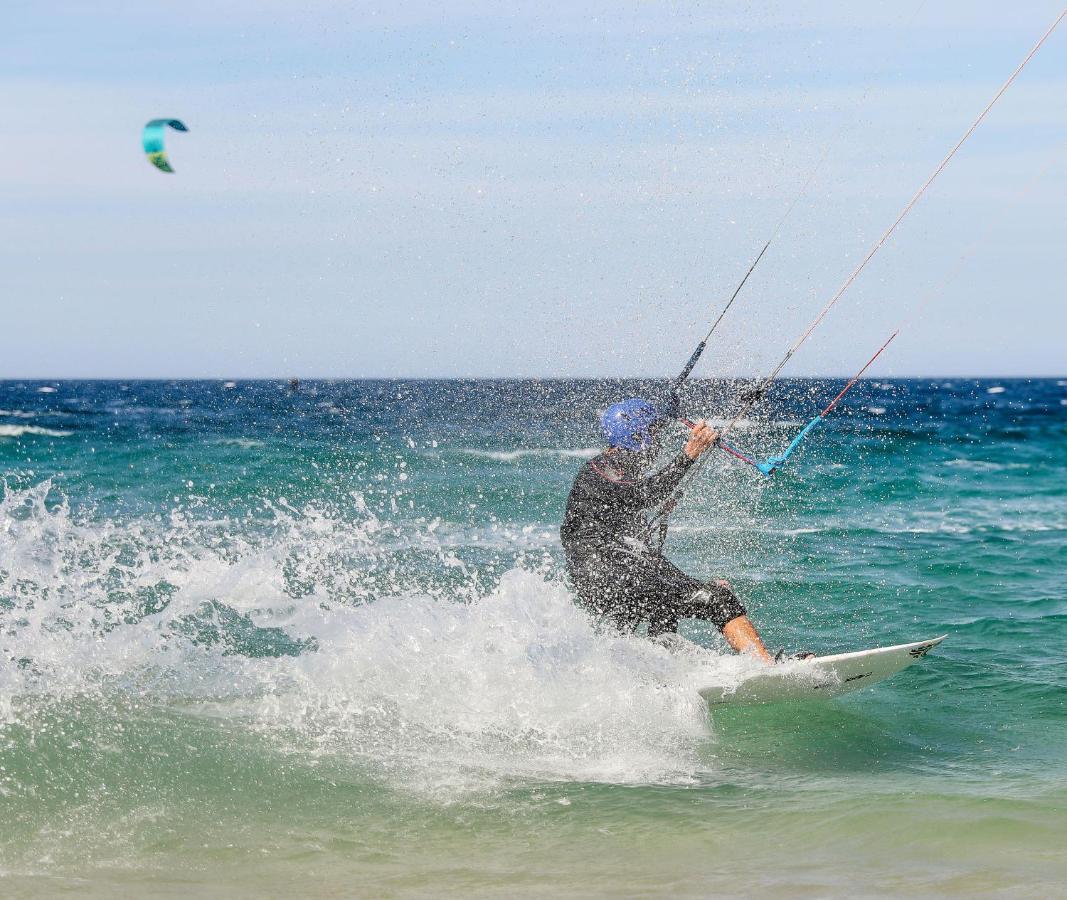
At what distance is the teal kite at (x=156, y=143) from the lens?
670cm

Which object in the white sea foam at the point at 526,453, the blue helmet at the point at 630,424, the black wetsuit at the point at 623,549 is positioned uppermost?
the white sea foam at the point at 526,453

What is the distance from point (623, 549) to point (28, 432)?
34.5 metres

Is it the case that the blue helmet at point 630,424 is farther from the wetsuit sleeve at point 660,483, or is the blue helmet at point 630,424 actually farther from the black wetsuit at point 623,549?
the wetsuit sleeve at point 660,483

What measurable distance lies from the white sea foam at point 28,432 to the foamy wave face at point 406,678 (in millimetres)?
Answer: 29565

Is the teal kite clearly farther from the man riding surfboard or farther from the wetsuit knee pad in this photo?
the wetsuit knee pad

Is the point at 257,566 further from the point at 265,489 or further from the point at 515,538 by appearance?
the point at 265,489

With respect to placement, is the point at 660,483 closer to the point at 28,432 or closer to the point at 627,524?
the point at 627,524

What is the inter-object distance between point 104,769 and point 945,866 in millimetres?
4077

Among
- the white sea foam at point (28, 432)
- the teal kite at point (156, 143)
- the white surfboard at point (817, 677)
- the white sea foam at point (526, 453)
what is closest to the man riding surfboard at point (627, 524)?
the white surfboard at point (817, 677)

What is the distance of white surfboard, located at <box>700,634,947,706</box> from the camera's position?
6805 mm

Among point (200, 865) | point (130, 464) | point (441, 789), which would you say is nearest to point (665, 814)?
point (441, 789)

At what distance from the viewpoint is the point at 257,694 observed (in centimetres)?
707

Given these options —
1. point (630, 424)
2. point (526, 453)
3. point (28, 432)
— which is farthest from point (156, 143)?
point (28, 432)

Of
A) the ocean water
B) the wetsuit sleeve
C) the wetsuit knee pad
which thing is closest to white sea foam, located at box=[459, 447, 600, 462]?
the ocean water
